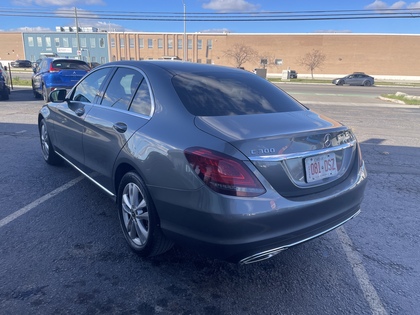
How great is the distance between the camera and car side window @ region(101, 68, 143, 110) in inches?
124

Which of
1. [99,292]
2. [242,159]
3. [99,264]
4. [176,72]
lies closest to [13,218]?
[99,264]

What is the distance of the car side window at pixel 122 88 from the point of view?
10.3ft

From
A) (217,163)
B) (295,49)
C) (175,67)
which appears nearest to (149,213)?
(217,163)

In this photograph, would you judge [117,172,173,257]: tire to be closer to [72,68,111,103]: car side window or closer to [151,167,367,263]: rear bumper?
[151,167,367,263]: rear bumper

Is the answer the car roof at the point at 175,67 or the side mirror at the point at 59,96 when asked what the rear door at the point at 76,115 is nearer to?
the side mirror at the point at 59,96

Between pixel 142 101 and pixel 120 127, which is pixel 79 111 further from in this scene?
pixel 142 101


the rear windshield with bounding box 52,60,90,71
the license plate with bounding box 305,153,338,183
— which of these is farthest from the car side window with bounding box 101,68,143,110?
the rear windshield with bounding box 52,60,90,71

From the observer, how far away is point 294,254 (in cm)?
301

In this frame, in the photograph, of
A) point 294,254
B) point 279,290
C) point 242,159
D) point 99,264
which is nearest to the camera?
point 242,159

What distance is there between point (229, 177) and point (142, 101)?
1.28 metres

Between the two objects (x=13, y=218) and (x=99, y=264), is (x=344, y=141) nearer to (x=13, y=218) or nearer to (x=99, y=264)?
(x=99, y=264)

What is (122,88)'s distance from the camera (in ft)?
10.9

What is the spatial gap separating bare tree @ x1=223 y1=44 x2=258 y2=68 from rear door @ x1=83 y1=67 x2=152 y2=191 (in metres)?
65.2

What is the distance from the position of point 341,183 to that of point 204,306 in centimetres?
139
